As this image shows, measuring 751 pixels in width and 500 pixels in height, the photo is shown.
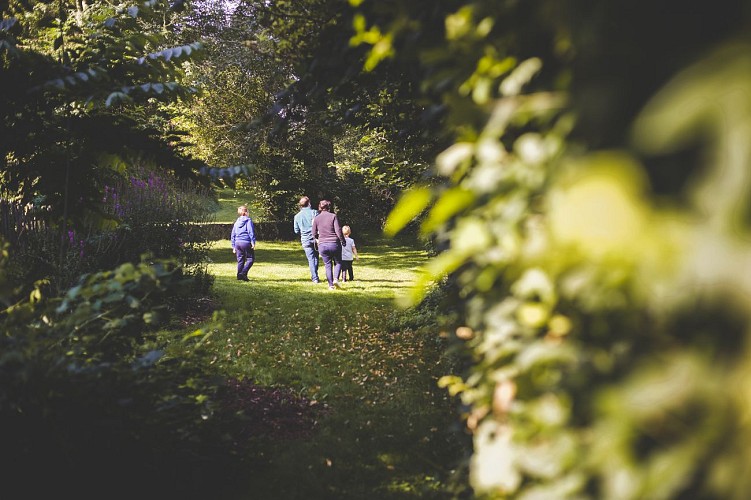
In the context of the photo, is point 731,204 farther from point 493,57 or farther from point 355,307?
point 355,307

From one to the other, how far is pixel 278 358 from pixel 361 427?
107 inches

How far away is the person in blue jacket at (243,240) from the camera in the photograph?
46.0ft

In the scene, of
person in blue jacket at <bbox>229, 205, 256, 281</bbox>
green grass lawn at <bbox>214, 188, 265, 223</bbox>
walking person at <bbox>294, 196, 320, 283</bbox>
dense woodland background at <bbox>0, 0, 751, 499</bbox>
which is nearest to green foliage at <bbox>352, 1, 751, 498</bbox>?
dense woodland background at <bbox>0, 0, 751, 499</bbox>

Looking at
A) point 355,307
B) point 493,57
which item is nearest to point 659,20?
point 493,57

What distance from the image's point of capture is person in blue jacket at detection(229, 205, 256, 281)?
46.0 feet

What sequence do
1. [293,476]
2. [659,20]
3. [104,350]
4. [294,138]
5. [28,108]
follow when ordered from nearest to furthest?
[659,20] → [104,350] → [293,476] → [28,108] → [294,138]

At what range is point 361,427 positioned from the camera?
18.2 feet

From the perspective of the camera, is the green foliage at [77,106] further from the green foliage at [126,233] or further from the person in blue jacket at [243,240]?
the person in blue jacket at [243,240]

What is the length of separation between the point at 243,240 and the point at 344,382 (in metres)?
7.85

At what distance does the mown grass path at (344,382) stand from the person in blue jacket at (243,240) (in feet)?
1.36

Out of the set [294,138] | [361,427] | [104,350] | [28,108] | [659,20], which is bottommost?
[361,427]

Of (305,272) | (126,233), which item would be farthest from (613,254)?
(305,272)

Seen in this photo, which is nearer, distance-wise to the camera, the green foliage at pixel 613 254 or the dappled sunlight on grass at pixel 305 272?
the green foliage at pixel 613 254

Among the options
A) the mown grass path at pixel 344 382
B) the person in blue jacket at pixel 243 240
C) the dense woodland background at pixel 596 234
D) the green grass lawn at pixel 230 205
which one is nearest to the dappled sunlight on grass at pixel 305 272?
the mown grass path at pixel 344 382
